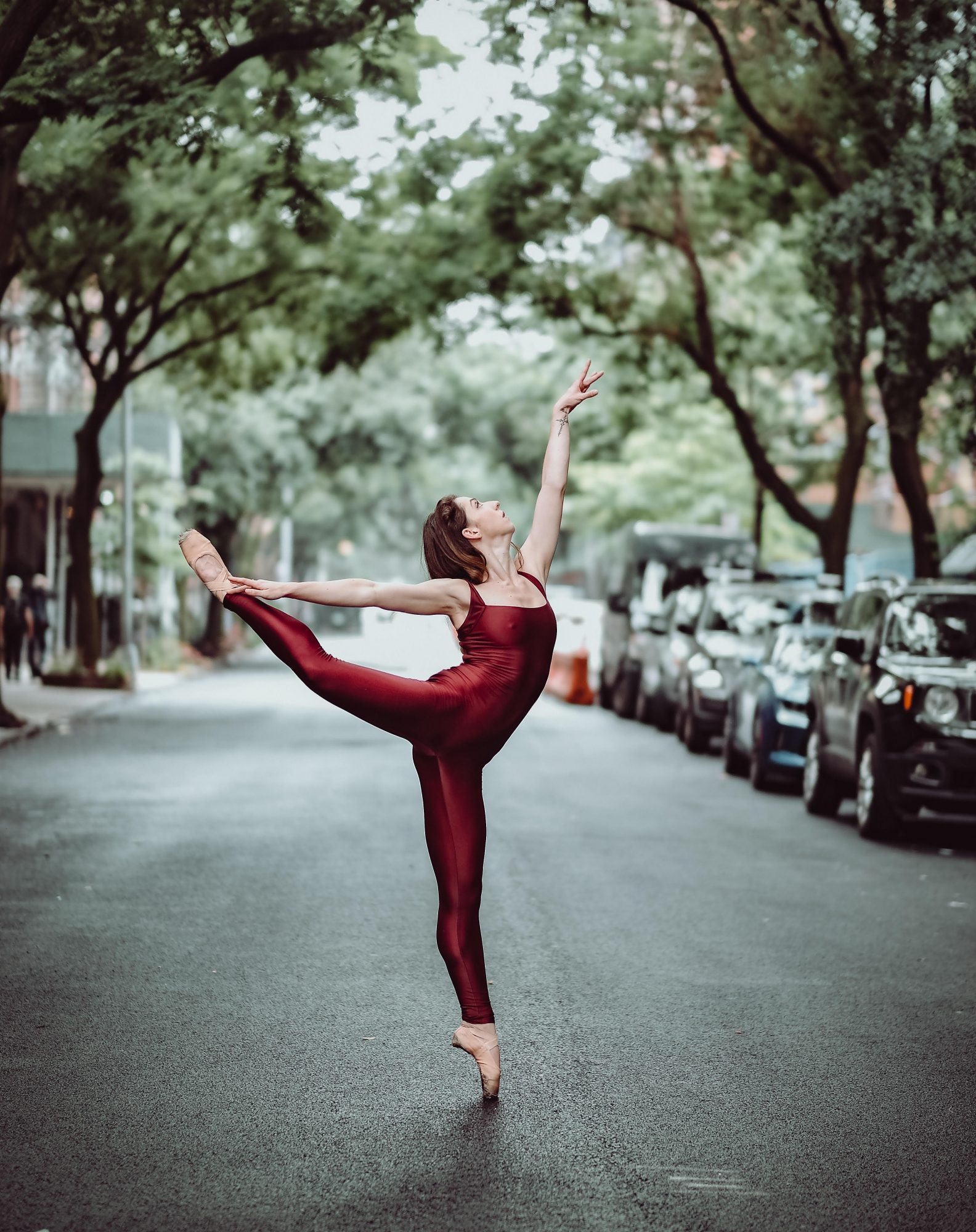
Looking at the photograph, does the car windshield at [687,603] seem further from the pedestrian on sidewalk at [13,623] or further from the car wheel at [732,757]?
the pedestrian on sidewalk at [13,623]

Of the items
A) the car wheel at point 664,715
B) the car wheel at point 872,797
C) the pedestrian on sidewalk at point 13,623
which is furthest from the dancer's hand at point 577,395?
the pedestrian on sidewalk at point 13,623

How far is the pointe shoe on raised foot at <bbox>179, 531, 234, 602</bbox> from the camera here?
17.1 feet

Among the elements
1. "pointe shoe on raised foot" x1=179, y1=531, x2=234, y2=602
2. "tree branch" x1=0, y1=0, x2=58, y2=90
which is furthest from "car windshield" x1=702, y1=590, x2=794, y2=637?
"pointe shoe on raised foot" x1=179, y1=531, x2=234, y2=602

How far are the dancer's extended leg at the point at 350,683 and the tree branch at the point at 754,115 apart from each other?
1353cm

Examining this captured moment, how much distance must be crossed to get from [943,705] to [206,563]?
800cm

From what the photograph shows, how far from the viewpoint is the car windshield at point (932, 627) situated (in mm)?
12844

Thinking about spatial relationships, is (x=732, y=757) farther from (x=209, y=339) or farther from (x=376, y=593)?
(x=209, y=339)

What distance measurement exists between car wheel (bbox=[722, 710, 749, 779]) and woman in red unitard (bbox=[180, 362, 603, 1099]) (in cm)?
1194

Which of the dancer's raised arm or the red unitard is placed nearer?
the red unitard

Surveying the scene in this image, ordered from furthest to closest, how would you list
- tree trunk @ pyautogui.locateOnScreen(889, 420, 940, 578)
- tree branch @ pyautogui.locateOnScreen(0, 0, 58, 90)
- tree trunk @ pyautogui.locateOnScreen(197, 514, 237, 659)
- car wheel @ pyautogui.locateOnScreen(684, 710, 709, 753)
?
tree trunk @ pyautogui.locateOnScreen(197, 514, 237, 659)
car wheel @ pyautogui.locateOnScreen(684, 710, 709, 753)
tree trunk @ pyautogui.locateOnScreen(889, 420, 940, 578)
tree branch @ pyautogui.locateOnScreen(0, 0, 58, 90)

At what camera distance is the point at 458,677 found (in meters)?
5.34

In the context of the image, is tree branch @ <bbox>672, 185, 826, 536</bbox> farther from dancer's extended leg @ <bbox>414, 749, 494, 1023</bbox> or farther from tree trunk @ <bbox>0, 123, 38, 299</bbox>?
dancer's extended leg @ <bbox>414, 749, 494, 1023</bbox>

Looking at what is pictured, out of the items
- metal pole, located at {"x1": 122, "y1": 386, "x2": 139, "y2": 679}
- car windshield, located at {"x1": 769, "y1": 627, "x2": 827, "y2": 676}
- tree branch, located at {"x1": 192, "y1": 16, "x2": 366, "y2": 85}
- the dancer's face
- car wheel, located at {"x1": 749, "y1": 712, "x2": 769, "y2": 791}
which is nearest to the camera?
the dancer's face

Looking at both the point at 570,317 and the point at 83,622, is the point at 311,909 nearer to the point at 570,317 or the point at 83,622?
the point at 570,317
